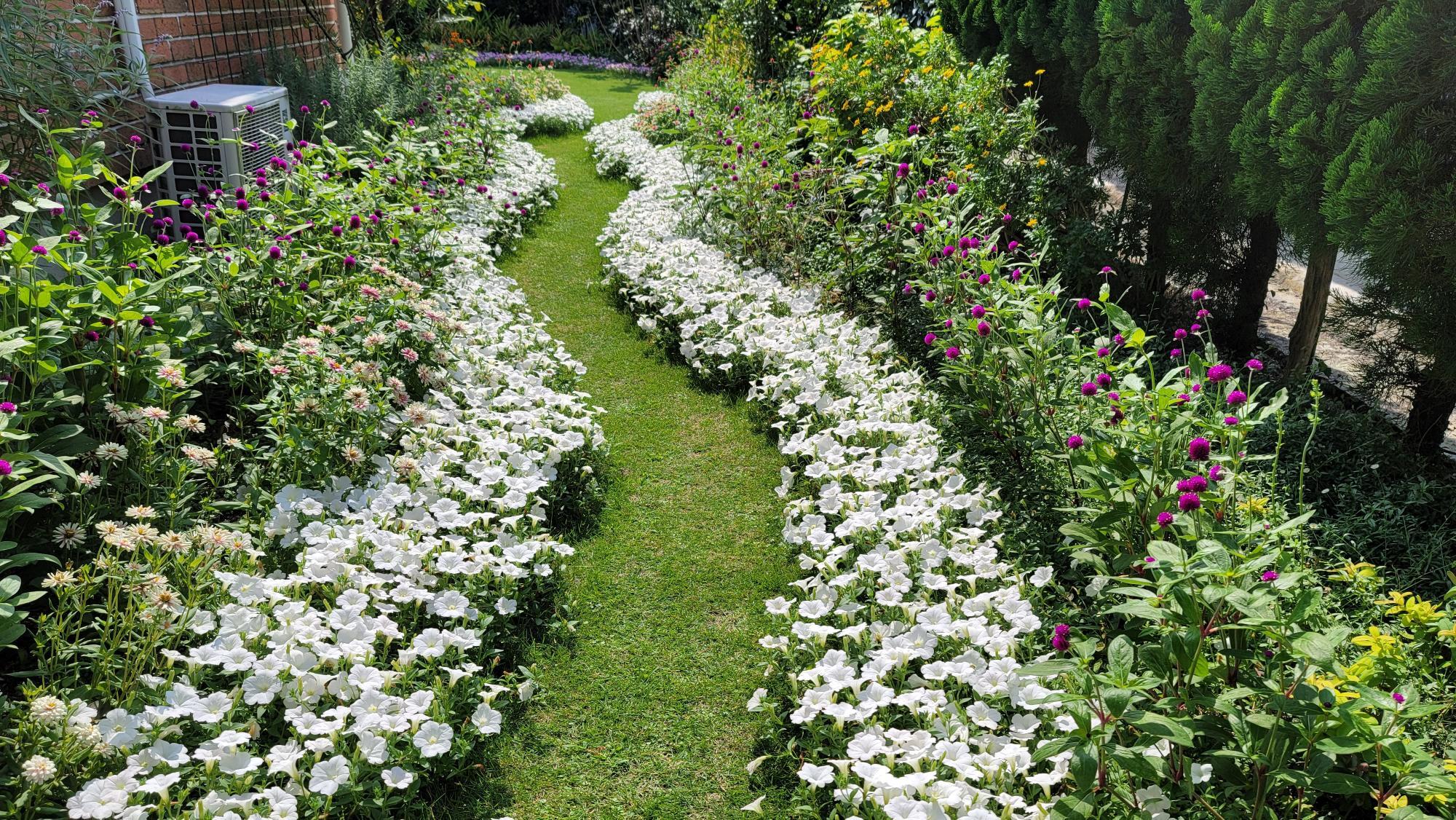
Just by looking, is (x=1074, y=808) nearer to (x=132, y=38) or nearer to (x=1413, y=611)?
(x=1413, y=611)

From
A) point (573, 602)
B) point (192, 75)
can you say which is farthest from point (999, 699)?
point (192, 75)

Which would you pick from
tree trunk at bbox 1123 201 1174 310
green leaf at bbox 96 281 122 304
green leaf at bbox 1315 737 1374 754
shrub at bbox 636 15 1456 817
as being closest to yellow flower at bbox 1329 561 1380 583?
shrub at bbox 636 15 1456 817

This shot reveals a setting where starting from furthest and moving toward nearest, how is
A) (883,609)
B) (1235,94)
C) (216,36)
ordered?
1. (216,36)
2. (1235,94)
3. (883,609)

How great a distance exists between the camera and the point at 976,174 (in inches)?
205

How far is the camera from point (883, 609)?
285 centimetres

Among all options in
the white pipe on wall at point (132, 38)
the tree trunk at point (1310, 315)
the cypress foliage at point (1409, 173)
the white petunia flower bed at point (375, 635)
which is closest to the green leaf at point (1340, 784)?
the white petunia flower bed at point (375, 635)

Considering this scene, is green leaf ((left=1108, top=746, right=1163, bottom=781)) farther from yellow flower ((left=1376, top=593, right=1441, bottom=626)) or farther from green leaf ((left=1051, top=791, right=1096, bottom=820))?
yellow flower ((left=1376, top=593, right=1441, bottom=626))

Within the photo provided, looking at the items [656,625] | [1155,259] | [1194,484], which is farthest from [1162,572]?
[1155,259]

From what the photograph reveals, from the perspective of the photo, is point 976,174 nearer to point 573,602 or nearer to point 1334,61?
point 1334,61

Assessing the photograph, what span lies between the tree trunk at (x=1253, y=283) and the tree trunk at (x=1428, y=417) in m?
1.16

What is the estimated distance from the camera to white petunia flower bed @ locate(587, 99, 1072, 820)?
2168 mm

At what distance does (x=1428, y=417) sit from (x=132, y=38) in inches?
246

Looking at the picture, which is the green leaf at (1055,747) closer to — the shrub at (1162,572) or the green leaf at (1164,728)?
the shrub at (1162,572)

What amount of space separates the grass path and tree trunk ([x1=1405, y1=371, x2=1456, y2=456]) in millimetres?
2615
